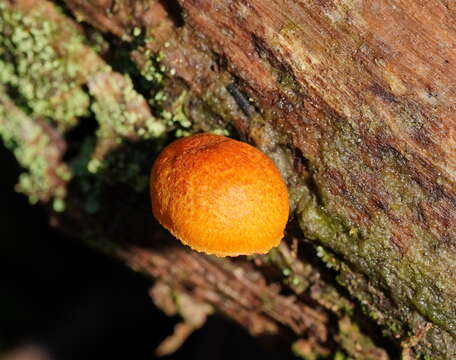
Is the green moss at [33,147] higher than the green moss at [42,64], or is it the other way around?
the green moss at [42,64]

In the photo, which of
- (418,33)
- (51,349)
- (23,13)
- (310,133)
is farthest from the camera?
(51,349)

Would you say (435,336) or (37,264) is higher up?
(435,336)

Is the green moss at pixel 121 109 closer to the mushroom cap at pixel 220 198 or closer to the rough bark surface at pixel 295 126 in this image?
the rough bark surface at pixel 295 126

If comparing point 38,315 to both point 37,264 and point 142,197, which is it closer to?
point 37,264

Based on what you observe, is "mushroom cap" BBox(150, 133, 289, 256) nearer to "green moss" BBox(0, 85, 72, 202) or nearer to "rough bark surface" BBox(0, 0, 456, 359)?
"rough bark surface" BBox(0, 0, 456, 359)

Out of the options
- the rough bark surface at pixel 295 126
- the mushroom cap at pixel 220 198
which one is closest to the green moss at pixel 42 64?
the rough bark surface at pixel 295 126

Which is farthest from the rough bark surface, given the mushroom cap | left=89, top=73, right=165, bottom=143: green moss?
the mushroom cap

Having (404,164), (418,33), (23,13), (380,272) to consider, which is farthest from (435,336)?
(23,13)
